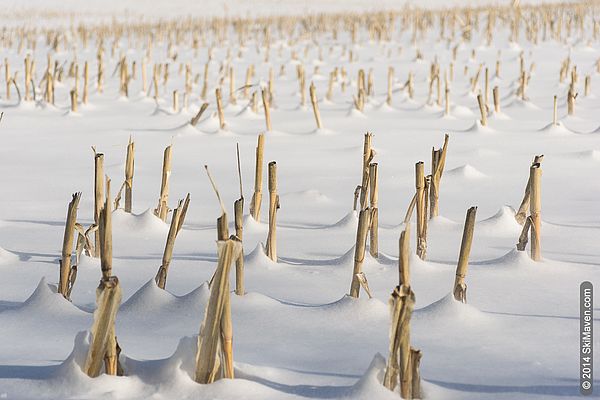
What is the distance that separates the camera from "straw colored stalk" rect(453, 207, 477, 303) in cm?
170

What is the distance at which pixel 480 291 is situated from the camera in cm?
188

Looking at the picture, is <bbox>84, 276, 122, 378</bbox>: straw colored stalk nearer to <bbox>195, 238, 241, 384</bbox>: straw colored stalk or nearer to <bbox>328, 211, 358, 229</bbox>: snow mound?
<bbox>195, 238, 241, 384</bbox>: straw colored stalk

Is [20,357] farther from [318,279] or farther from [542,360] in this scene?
[542,360]

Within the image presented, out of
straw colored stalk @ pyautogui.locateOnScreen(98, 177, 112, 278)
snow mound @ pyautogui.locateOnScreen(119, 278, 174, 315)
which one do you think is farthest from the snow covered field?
straw colored stalk @ pyautogui.locateOnScreen(98, 177, 112, 278)

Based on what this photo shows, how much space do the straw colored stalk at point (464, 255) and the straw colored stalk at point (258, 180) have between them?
2.35 ft

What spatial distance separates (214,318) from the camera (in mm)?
1301

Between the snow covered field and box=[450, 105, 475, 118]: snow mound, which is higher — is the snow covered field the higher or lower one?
the lower one

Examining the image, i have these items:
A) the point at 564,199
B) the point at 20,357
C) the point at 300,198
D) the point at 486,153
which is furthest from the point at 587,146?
the point at 20,357

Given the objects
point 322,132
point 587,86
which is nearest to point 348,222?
point 322,132

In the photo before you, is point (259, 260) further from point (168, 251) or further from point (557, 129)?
point (557, 129)

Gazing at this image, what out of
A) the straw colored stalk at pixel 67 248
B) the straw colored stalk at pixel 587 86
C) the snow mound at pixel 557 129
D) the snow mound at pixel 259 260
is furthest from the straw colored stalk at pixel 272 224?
the straw colored stalk at pixel 587 86

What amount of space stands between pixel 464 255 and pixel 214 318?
0.61m

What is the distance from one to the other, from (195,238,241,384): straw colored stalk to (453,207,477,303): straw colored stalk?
57 cm

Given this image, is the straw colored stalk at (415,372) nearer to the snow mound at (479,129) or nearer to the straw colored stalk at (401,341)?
the straw colored stalk at (401,341)
